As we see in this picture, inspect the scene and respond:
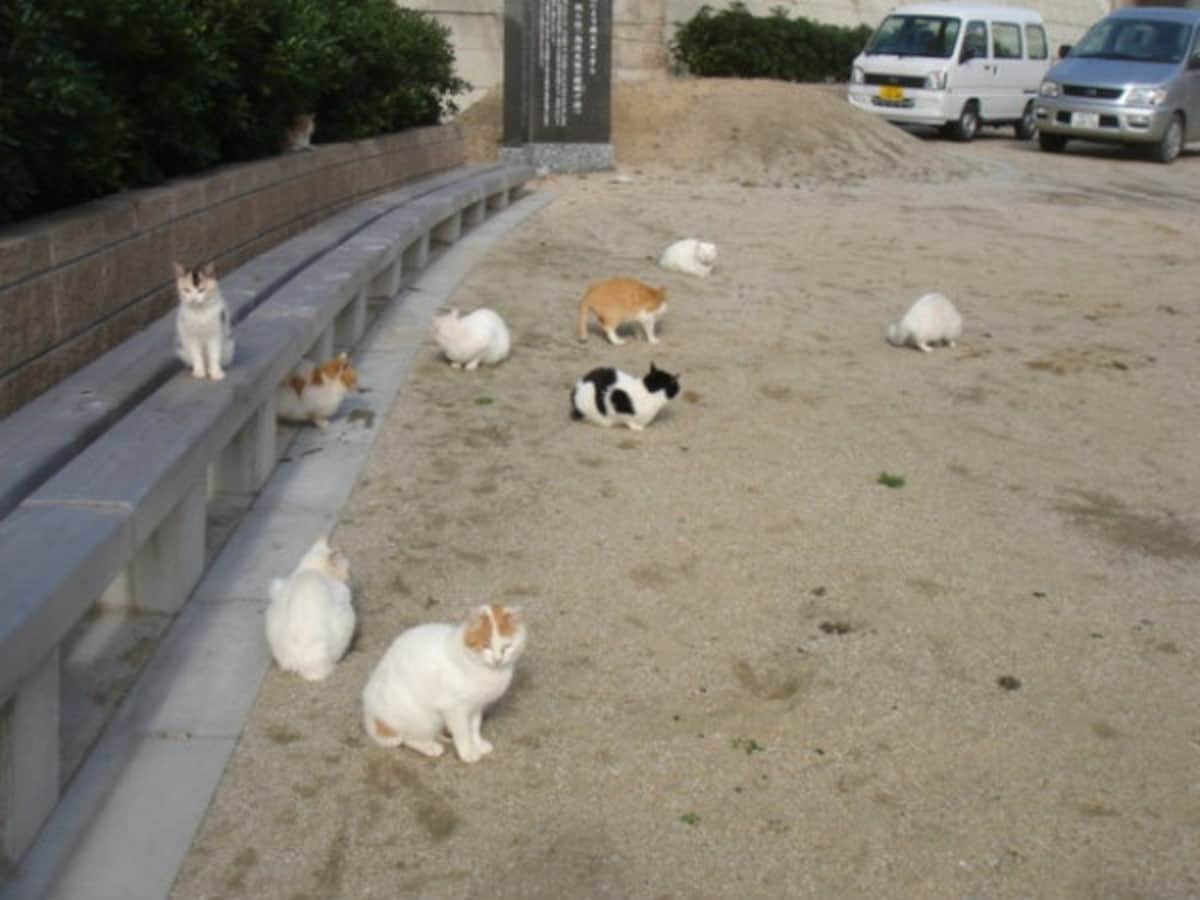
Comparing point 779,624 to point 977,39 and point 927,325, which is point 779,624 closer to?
point 927,325

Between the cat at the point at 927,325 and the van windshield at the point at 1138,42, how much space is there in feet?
48.9

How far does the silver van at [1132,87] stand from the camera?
2159 cm

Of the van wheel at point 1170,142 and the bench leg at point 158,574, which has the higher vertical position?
the bench leg at point 158,574

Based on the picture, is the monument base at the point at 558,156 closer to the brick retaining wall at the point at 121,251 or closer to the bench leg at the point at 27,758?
the brick retaining wall at the point at 121,251

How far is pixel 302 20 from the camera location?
10117mm

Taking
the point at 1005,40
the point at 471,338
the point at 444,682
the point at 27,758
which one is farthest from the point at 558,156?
the point at 27,758

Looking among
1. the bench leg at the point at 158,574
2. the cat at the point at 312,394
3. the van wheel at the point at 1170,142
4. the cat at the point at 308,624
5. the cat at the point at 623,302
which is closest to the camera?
the cat at the point at 308,624

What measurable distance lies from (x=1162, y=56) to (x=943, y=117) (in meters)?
3.13

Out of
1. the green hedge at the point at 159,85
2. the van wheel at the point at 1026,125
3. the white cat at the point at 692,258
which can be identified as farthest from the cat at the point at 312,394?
the van wheel at the point at 1026,125

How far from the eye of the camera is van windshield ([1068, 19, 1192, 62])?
22469 mm

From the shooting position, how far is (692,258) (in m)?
11.2

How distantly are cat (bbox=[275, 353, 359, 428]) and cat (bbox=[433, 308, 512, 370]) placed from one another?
1.08 m

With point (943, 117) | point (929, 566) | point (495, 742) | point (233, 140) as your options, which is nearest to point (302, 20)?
point (233, 140)

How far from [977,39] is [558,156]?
940 centimetres
